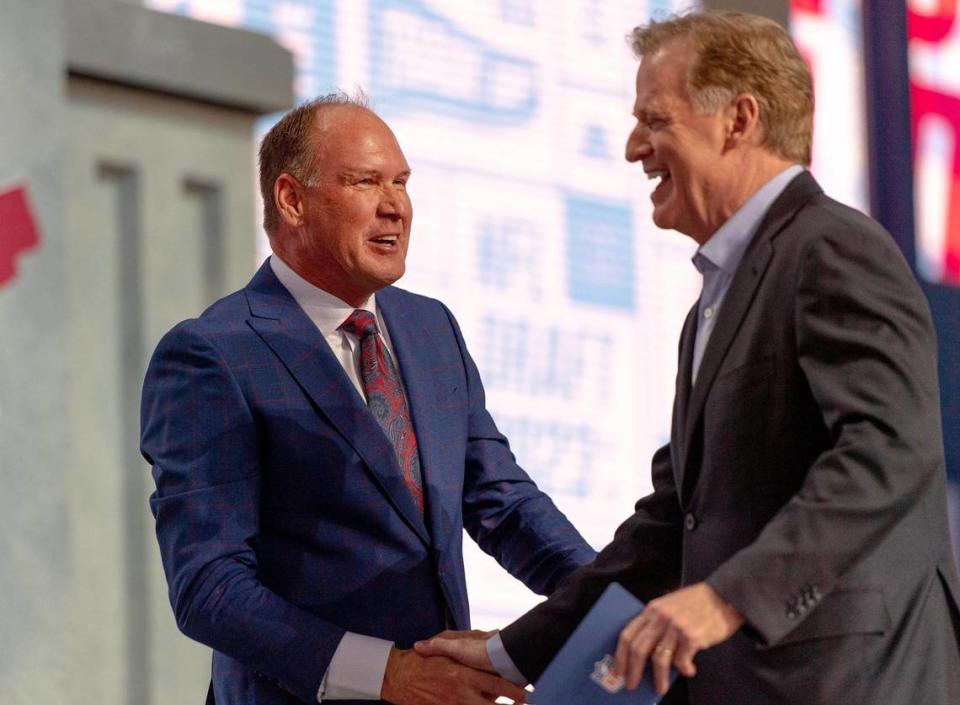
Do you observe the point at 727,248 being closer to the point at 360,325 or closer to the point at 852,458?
the point at 852,458

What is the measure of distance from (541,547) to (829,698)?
2.77 ft

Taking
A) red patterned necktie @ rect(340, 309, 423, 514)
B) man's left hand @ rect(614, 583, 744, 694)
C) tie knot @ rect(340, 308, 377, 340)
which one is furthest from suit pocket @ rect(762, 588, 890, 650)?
tie knot @ rect(340, 308, 377, 340)

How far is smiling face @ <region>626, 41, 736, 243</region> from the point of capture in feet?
6.42

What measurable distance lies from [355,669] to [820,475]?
810 millimetres

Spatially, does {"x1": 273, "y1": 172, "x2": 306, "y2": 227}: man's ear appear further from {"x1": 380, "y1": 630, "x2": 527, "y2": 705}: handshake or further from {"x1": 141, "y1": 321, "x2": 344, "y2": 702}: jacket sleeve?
{"x1": 380, "y1": 630, "x2": 527, "y2": 705}: handshake

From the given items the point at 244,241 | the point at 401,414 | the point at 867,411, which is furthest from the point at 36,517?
the point at 867,411

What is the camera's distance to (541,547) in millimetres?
2559

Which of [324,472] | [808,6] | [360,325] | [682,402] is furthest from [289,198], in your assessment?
[808,6]

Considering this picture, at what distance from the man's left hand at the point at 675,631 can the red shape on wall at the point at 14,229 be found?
7.99 ft

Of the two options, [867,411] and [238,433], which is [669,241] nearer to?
[238,433]

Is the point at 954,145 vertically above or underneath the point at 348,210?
above

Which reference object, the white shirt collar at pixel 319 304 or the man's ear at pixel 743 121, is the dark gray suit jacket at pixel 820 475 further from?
the white shirt collar at pixel 319 304

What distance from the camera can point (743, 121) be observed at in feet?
6.38

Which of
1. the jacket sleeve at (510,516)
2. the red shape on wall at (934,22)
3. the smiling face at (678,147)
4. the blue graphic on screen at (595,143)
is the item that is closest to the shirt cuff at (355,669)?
the jacket sleeve at (510,516)
